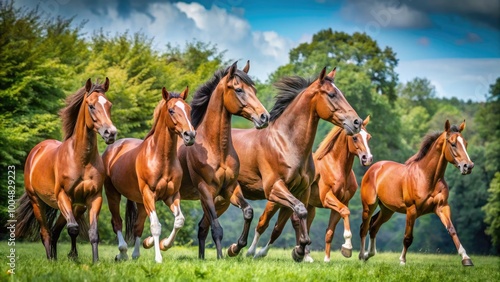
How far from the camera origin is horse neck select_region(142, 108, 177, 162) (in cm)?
1236

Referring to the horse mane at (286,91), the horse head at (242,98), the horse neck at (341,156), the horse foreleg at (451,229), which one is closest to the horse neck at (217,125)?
the horse head at (242,98)

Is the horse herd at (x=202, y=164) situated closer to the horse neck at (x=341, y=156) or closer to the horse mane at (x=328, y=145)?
the horse neck at (x=341, y=156)

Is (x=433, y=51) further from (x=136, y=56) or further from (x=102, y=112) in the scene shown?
(x=102, y=112)

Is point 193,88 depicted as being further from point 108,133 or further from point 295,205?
point 108,133

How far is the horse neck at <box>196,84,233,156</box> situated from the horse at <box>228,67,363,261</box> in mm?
971

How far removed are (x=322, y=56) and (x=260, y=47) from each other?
4.81 meters

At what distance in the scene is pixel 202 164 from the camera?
12.9 m

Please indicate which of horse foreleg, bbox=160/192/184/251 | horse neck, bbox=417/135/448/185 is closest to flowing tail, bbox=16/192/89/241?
horse foreleg, bbox=160/192/184/251

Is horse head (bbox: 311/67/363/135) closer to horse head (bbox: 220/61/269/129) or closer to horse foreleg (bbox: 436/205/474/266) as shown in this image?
horse head (bbox: 220/61/269/129)

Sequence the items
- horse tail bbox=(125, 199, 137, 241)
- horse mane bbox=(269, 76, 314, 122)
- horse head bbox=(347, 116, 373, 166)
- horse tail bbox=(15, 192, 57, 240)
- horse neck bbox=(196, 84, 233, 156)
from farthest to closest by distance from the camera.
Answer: horse head bbox=(347, 116, 373, 166), horse tail bbox=(125, 199, 137, 241), horse mane bbox=(269, 76, 314, 122), horse tail bbox=(15, 192, 57, 240), horse neck bbox=(196, 84, 233, 156)

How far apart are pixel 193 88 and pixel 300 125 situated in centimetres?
2415

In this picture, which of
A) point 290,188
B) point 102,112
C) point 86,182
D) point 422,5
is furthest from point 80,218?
point 422,5

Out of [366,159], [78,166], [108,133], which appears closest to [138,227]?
[78,166]

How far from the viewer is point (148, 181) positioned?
12.3 meters
